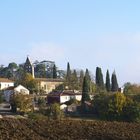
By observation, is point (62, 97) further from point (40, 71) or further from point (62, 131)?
point (40, 71)

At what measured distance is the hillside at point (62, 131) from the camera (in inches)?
1153

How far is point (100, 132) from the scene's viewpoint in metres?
32.3

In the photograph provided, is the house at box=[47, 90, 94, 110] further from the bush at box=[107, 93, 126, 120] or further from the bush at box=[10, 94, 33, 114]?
the bush at box=[107, 93, 126, 120]

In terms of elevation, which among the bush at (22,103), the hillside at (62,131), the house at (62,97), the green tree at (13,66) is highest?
the green tree at (13,66)

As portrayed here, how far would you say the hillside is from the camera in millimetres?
29281

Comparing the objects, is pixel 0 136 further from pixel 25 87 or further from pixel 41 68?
pixel 41 68

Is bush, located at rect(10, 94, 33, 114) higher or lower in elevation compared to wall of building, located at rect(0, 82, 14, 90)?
lower

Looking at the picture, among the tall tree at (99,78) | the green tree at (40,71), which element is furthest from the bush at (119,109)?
the green tree at (40,71)

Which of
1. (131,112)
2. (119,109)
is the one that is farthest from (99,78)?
(131,112)

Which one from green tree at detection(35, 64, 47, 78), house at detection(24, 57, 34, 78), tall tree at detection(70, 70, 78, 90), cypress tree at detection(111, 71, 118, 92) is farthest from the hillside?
green tree at detection(35, 64, 47, 78)

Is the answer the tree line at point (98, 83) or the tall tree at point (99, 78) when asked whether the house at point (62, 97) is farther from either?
the tall tree at point (99, 78)

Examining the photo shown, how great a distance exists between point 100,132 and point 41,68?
8859cm

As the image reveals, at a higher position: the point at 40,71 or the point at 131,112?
the point at 40,71

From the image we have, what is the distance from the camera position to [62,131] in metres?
31.6
